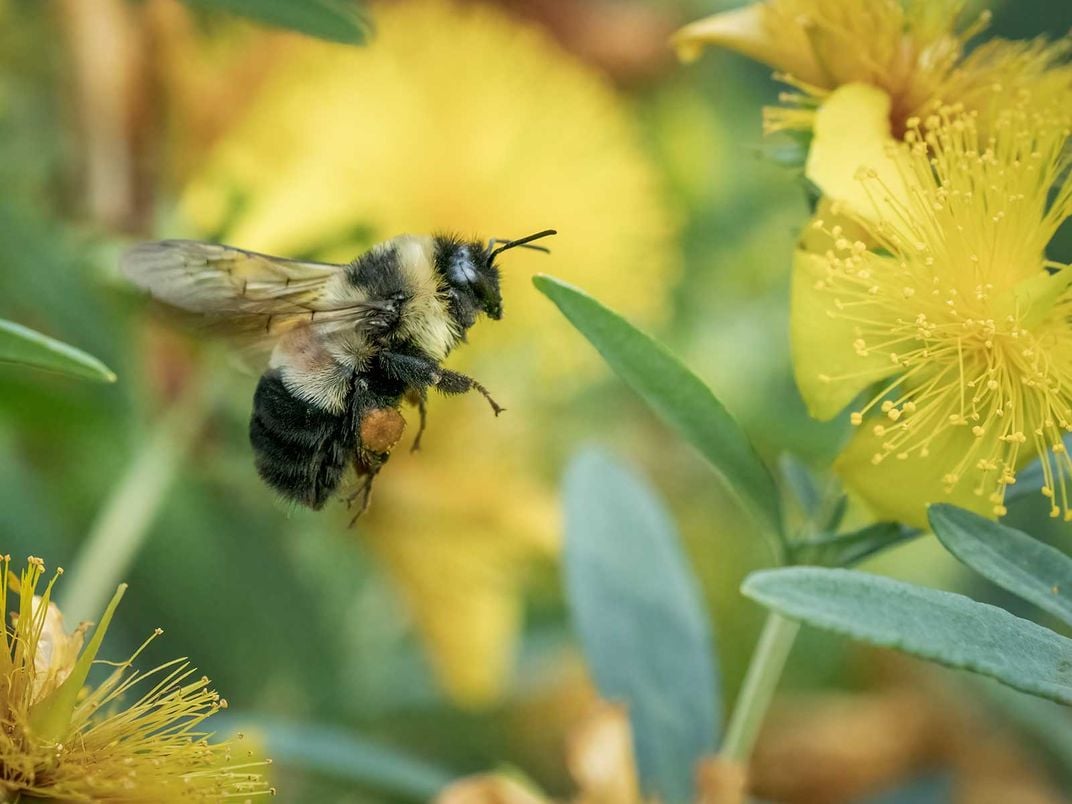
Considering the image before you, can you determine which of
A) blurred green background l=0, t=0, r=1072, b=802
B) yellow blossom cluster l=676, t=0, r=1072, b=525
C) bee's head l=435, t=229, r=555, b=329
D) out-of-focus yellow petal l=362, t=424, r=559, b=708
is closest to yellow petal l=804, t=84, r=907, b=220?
yellow blossom cluster l=676, t=0, r=1072, b=525

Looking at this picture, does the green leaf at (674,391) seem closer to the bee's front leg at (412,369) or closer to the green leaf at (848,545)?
the green leaf at (848,545)

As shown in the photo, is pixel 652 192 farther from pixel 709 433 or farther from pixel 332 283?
pixel 709 433

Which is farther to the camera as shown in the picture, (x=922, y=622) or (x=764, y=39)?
(x=764, y=39)

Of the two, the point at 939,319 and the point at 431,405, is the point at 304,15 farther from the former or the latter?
the point at 431,405

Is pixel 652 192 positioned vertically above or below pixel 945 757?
above

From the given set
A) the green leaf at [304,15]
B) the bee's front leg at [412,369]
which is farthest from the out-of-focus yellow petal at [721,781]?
the green leaf at [304,15]

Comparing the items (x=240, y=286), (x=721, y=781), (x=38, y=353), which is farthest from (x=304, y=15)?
(x=721, y=781)

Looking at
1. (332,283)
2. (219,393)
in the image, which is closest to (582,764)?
(332,283)
